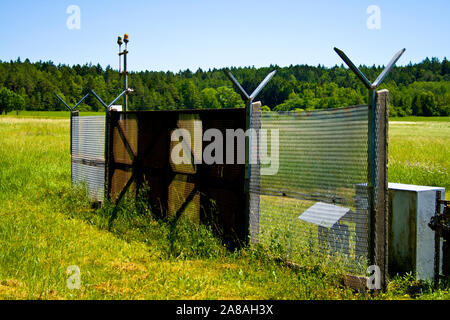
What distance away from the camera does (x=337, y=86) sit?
106 m

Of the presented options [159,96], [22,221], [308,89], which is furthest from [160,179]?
[308,89]

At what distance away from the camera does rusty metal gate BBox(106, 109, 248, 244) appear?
6371mm

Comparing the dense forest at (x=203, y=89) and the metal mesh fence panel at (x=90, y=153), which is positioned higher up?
the dense forest at (x=203, y=89)

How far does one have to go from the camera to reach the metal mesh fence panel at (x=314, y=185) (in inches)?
190

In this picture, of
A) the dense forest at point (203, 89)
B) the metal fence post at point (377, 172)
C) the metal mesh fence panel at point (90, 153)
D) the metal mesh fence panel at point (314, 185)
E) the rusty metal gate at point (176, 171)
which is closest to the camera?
the metal fence post at point (377, 172)

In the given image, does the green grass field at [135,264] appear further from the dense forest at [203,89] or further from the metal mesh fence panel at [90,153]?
the dense forest at [203,89]

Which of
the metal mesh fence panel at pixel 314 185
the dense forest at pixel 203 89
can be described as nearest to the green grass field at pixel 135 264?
the metal mesh fence panel at pixel 314 185

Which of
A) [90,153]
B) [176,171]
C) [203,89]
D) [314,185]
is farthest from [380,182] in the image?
[203,89]

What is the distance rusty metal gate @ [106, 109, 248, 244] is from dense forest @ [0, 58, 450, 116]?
67.5 meters

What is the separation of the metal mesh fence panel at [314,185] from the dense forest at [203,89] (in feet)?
232

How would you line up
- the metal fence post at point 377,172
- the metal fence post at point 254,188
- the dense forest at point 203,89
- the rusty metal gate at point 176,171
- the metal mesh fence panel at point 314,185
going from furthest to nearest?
the dense forest at point 203,89
the rusty metal gate at point 176,171
the metal fence post at point 254,188
the metal mesh fence panel at point 314,185
the metal fence post at point 377,172
